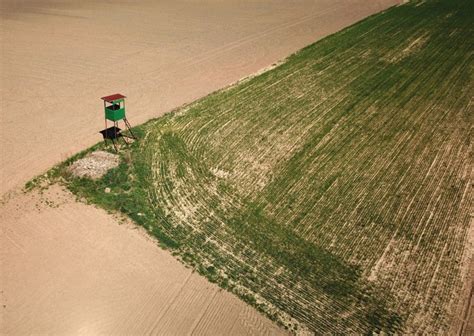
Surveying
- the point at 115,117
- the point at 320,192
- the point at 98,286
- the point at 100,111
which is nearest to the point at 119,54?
the point at 100,111

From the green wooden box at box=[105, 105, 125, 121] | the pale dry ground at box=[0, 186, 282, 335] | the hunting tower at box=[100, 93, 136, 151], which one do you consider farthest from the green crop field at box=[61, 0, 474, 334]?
the green wooden box at box=[105, 105, 125, 121]

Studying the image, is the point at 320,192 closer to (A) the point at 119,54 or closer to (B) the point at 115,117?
(B) the point at 115,117

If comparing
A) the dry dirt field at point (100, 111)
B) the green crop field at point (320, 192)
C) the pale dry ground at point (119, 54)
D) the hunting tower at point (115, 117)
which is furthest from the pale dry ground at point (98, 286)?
the hunting tower at point (115, 117)

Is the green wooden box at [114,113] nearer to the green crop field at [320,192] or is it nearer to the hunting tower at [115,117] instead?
the hunting tower at [115,117]

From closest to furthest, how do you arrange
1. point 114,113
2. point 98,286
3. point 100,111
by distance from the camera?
1. point 98,286
2. point 114,113
3. point 100,111

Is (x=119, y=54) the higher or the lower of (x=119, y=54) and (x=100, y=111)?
the higher

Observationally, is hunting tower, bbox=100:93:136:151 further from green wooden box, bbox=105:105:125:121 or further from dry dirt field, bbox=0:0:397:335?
dry dirt field, bbox=0:0:397:335
